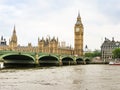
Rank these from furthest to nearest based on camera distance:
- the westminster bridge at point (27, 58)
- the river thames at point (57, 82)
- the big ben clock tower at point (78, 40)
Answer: the big ben clock tower at point (78, 40) < the westminster bridge at point (27, 58) < the river thames at point (57, 82)

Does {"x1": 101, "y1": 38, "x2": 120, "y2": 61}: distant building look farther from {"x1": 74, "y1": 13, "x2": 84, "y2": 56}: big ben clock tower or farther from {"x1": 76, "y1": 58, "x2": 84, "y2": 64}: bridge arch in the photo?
{"x1": 76, "y1": 58, "x2": 84, "y2": 64}: bridge arch

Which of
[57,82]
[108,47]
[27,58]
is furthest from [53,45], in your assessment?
[57,82]

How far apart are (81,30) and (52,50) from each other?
87.8 feet

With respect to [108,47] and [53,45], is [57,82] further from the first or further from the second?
[108,47]

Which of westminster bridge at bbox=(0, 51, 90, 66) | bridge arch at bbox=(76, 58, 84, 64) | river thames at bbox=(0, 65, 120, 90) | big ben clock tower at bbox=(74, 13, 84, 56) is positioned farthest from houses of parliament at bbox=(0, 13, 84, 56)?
river thames at bbox=(0, 65, 120, 90)

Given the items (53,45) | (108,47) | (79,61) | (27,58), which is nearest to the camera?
(27,58)

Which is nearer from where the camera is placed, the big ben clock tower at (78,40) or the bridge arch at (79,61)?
the bridge arch at (79,61)

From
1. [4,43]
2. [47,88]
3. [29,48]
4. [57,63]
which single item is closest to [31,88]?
[47,88]

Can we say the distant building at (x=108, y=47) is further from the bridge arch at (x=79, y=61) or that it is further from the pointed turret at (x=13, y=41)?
the bridge arch at (x=79, y=61)

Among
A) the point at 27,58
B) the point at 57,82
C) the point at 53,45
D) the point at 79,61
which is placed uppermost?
the point at 53,45

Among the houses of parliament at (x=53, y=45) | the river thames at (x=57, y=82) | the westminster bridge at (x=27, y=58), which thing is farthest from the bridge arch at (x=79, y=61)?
the river thames at (x=57, y=82)

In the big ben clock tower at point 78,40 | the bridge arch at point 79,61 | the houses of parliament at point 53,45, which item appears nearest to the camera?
the bridge arch at point 79,61

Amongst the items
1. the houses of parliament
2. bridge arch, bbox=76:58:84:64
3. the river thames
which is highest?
the houses of parliament

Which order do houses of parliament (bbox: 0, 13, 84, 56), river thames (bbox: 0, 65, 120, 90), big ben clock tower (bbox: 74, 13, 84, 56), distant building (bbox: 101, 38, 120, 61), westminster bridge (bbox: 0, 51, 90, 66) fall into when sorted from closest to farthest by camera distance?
river thames (bbox: 0, 65, 120, 90) < westminster bridge (bbox: 0, 51, 90, 66) < houses of parliament (bbox: 0, 13, 84, 56) < big ben clock tower (bbox: 74, 13, 84, 56) < distant building (bbox: 101, 38, 120, 61)
